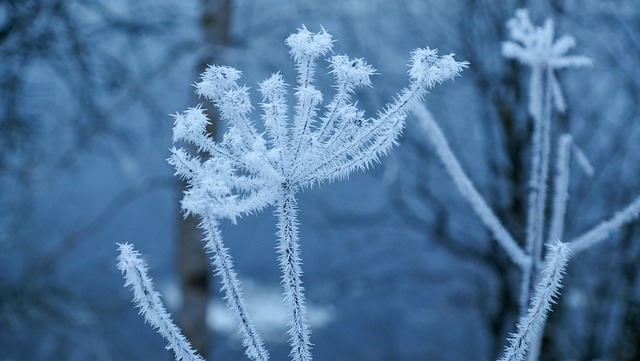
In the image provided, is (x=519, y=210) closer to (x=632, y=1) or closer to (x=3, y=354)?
(x=632, y=1)

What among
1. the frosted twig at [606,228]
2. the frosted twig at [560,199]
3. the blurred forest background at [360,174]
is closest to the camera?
the frosted twig at [606,228]

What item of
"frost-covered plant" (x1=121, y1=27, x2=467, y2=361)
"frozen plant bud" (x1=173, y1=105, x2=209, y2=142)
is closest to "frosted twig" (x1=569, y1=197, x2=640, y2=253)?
"frost-covered plant" (x1=121, y1=27, x2=467, y2=361)

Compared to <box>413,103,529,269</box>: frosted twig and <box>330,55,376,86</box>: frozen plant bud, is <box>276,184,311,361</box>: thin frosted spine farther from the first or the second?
<box>413,103,529,269</box>: frosted twig

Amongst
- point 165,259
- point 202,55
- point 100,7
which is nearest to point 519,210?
point 202,55

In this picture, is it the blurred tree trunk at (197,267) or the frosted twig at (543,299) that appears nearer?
the frosted twig at (543,299)

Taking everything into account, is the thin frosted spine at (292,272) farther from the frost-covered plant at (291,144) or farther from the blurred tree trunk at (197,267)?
the blurred tree trunk at (197,267)

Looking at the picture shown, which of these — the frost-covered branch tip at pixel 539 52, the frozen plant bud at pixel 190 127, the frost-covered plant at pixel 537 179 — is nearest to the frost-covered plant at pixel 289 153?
the frozen plant bud at pixel 190 127
